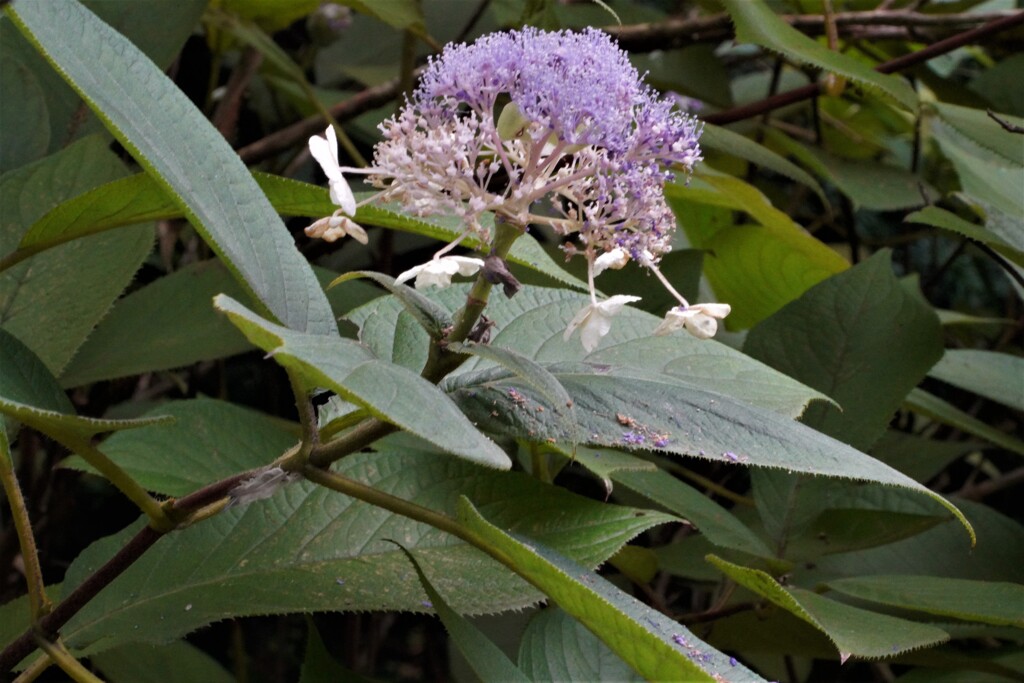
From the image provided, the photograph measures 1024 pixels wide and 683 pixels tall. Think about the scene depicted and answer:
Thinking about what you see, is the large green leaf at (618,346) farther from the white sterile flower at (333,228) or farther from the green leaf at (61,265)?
the green leaf at (61,265)

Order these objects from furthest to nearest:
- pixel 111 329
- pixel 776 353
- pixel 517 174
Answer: pixel 111 329 < pixel 776 353 < pixel 517 174

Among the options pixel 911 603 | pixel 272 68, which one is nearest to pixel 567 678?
pixel 911 603

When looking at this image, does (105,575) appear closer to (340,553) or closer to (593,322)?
(340,553)

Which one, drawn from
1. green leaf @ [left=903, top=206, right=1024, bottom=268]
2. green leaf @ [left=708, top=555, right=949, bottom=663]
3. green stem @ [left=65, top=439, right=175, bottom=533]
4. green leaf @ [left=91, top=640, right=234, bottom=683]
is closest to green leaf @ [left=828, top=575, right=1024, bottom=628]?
green leaf @ [left=708, top=555, right=949, bottom=663]

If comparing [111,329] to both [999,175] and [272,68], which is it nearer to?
[272,68]

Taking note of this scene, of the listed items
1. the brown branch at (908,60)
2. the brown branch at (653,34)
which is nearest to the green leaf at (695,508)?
the brown branch at (908,60)

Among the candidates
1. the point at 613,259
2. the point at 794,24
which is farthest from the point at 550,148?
the point at 794,24
